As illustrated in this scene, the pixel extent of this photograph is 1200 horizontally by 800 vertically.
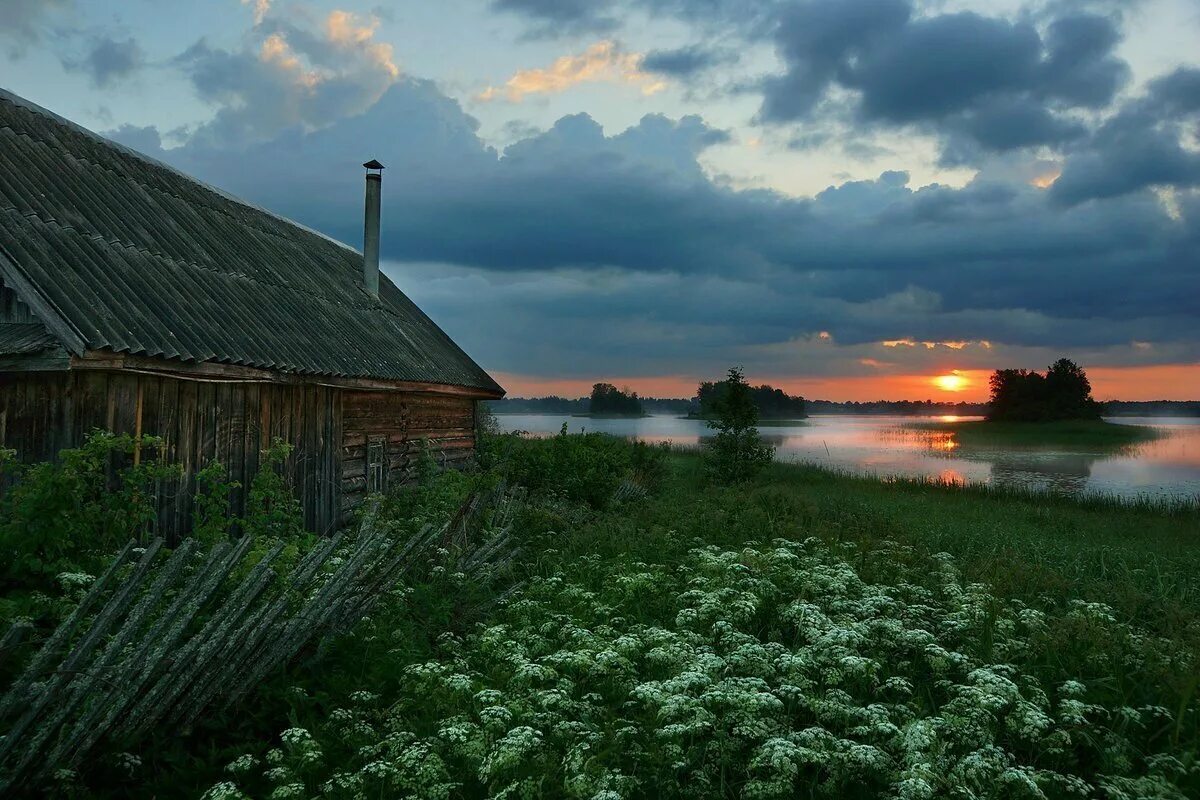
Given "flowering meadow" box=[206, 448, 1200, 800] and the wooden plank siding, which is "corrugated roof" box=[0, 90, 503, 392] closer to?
the wooden plank siding

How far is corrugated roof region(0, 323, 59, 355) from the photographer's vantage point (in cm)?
738

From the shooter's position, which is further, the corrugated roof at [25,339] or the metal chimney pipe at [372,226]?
the metal chimney pipe at [372,226]

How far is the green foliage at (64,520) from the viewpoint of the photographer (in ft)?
19.7

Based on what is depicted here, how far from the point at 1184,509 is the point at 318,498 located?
901 inches

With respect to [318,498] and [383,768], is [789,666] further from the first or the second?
[318,498]

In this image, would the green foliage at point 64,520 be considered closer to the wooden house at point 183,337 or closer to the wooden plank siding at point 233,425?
the wooden plank siding at point 233,425

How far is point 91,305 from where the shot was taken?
8.02 m

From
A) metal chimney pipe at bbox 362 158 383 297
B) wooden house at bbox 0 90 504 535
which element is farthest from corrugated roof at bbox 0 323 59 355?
metal chimney pipe at bbox 362 158 383 297

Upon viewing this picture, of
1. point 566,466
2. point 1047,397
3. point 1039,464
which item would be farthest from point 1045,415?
point 566,466

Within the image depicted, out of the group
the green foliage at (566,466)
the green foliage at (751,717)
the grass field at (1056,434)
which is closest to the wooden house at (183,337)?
the green foliage at (566,466)

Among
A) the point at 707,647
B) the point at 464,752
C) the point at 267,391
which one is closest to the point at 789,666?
the point at 707,647

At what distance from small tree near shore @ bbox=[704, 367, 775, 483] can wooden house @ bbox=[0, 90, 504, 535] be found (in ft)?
34.9

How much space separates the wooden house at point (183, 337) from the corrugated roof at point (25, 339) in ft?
0.06

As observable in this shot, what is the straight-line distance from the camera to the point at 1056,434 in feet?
231
